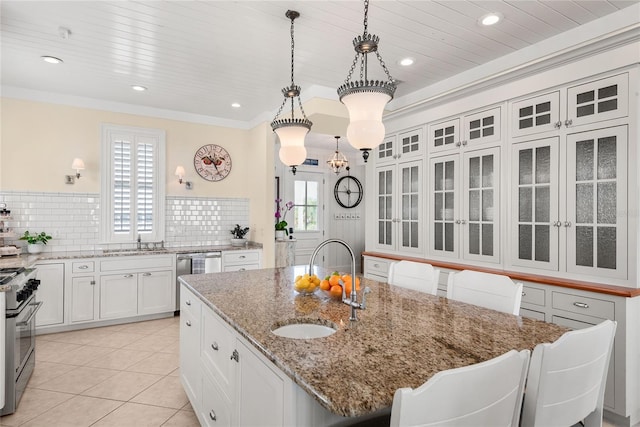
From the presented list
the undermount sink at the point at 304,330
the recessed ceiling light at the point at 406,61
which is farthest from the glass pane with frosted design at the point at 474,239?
the undermount sink at the point at 304,330

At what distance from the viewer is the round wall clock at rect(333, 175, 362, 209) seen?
26.1ft

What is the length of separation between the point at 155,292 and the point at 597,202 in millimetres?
4526

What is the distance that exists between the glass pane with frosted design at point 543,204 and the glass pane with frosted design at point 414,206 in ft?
4.07

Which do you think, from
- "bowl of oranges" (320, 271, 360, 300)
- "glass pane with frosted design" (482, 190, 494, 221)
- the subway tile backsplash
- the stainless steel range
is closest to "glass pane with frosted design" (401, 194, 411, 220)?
"glass pane with frosted design" (482, 190, 494, 221)

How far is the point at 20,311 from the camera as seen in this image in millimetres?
2479

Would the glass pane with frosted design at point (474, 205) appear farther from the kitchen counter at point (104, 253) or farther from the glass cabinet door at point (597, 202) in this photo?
the kitchen counter at point (104, 253)

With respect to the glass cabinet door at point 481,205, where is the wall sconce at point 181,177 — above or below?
above

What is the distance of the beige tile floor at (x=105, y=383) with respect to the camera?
2.39 meters

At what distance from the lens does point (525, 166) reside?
2.99 m

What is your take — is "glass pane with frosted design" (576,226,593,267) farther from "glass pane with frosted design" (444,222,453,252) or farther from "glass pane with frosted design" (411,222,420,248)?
"glass pane with frosted design" (411,222,420,248)

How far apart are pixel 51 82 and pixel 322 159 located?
482cm

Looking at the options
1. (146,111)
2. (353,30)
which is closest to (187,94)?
(146,111)

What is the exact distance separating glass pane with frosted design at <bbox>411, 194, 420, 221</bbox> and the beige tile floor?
2.75 metres

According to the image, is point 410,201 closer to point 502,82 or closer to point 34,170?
point 502,82
